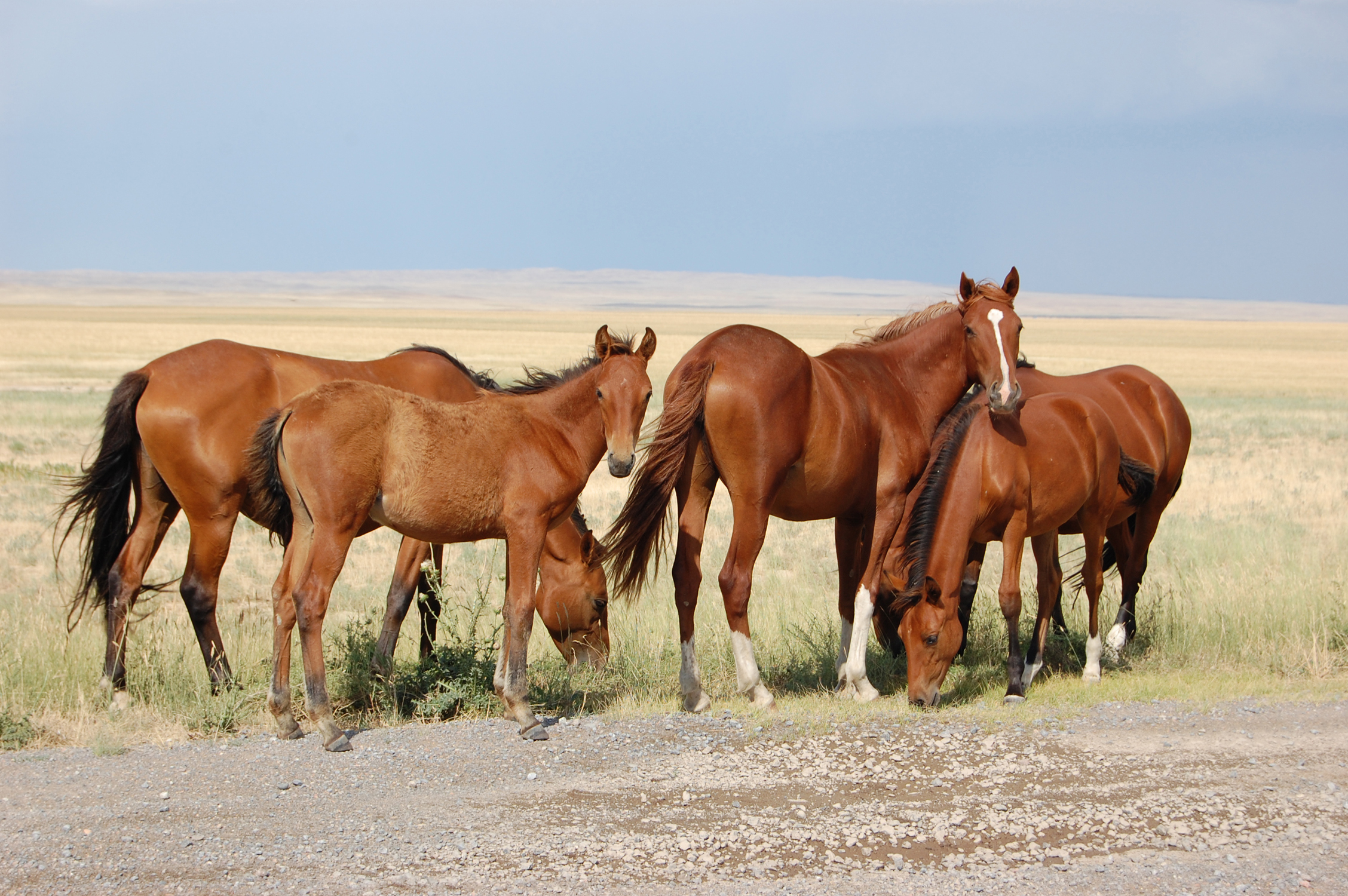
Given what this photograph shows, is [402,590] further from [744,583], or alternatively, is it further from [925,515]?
[925,515]

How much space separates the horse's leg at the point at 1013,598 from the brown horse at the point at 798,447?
2.47 ft

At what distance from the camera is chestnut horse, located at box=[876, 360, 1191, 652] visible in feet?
30.4

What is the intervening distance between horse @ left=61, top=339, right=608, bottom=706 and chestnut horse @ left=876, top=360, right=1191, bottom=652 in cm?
410

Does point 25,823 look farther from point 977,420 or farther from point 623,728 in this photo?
point 977,420

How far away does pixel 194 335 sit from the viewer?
66312 mm

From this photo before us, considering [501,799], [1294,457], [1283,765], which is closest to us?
[501,799]

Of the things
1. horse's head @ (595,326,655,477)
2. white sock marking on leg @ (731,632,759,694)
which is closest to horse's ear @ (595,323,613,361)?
horse's head @ (595,326,655,477)

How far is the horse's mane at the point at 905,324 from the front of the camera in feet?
26.6

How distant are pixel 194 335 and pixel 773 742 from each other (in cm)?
6782

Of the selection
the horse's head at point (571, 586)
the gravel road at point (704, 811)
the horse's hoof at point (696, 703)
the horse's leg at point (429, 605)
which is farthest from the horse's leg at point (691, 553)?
the horse's leg at point (429, 605)

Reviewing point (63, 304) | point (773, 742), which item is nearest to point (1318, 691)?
point (773, 742)

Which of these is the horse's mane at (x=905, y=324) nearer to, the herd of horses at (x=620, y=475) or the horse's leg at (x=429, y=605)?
the herd of horses at (x=620, y=475)

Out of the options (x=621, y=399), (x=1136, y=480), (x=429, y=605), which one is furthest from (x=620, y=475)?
(x=1136, y=480)

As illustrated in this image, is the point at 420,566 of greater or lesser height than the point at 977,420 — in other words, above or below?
below
